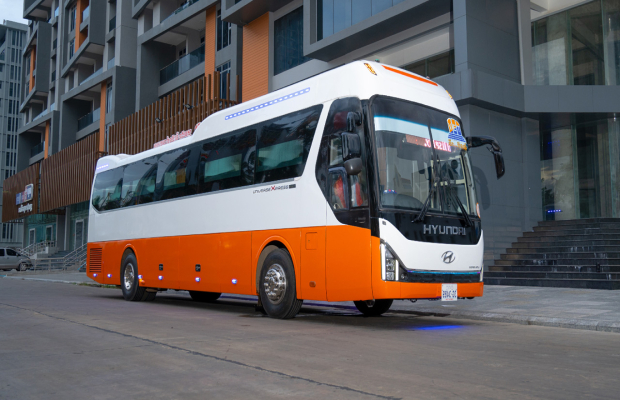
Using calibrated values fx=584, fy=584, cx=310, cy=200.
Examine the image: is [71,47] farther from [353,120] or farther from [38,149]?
[353,120]

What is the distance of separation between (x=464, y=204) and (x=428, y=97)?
6.22 ft

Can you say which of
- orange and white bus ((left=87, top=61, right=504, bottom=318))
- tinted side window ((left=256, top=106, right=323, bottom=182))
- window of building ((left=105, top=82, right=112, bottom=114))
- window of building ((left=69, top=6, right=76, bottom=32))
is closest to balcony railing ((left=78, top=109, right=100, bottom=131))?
window of building ((left=105, top=82, right=112, bottom=114))

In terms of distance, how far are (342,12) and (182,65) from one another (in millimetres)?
19732

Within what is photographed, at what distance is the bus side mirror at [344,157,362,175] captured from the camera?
8336 mm

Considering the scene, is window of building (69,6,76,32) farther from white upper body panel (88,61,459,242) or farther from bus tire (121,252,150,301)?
white upper body panel (88,61,459,242)

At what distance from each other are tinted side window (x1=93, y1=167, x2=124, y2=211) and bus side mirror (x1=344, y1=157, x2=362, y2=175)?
32.4ft

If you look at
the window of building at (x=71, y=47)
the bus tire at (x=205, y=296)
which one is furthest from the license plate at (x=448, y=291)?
the window of building at (x=71, y=47)

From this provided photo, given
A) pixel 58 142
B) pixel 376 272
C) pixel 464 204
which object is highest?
pixel 58 142

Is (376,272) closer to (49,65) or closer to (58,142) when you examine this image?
(58,142)

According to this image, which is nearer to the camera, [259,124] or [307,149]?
[307,149]

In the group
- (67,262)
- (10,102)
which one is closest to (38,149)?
(67,262)

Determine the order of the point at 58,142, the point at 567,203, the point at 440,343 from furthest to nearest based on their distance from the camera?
the point at 58,142 → the point at 567,203 → the point at 440,343

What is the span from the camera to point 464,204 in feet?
31.2

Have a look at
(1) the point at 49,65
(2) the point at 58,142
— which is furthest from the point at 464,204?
(1) the point at 49,65
